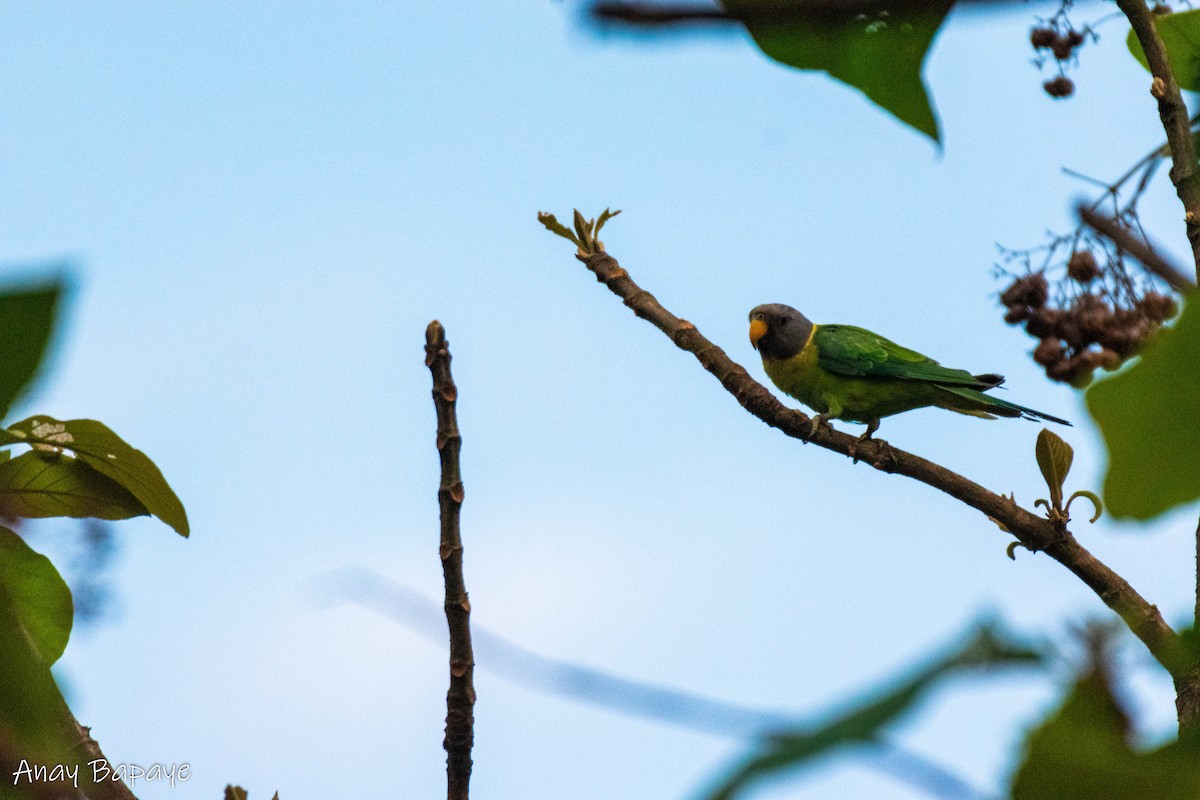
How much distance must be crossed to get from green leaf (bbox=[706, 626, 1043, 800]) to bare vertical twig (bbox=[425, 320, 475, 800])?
1.46 m

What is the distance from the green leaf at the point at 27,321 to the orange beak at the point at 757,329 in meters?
4.94

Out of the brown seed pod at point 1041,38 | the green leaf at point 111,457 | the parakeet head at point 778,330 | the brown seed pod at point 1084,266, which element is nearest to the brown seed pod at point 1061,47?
the brown seed pod at point 1041,38

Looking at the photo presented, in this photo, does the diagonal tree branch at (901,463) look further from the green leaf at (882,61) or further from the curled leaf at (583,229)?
the green leaf at (882,61)

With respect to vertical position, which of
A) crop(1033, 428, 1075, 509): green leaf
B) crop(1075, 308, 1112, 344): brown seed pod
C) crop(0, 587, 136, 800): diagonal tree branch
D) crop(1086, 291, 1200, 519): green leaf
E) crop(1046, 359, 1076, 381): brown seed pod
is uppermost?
crop(1075, 308, 1112, 344): brown seed pod

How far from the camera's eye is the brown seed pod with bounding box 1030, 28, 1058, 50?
12.0ft

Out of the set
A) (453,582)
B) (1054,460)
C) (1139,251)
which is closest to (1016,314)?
(1054,460)

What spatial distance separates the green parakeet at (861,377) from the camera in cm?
462

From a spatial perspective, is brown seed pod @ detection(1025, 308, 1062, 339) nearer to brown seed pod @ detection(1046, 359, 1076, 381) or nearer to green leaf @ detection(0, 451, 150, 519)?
brown seed pod @ detection(1046, 359, 1076, 381)

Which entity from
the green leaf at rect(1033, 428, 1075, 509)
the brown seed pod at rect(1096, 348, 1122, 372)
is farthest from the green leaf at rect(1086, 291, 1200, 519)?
the brown seed pod at rect(1096, 348, 1122, 372)

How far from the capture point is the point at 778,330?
17.4 feet

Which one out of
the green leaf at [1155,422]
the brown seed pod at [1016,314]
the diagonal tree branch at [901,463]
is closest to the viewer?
the green leaf at [1155,422]

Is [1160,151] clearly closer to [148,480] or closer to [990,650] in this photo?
[148,480]

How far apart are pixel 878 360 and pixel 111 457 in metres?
3.59

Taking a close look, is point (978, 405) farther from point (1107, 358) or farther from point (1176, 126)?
point (1176, 126)
